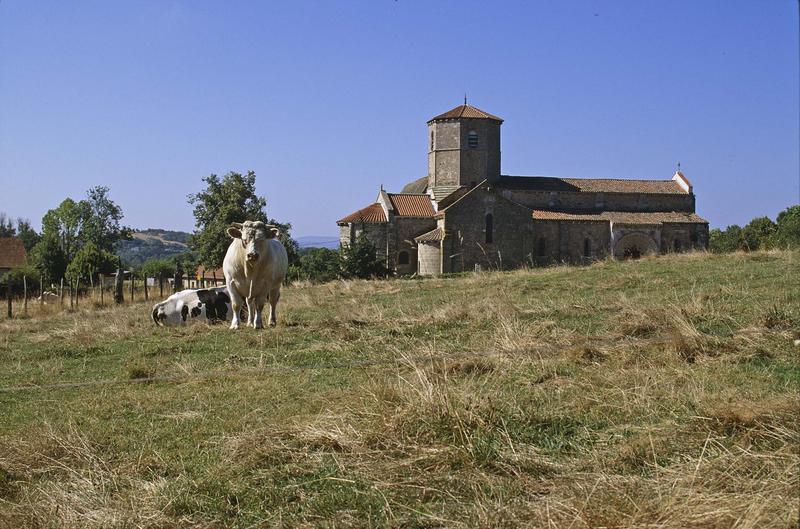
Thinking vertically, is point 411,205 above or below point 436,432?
above

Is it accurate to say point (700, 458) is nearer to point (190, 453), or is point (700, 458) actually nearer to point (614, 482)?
point (614, 482)

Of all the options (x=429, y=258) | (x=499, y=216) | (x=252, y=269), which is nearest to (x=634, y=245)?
(x=499, y=216)

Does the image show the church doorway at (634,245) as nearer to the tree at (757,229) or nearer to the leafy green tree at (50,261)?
the tree at (757,229)

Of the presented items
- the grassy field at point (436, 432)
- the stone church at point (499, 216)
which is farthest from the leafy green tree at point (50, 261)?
the grassy field at point (436, 432)

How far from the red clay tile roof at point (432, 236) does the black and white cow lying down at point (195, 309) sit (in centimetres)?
3789

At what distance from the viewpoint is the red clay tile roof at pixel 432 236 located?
2110 inches

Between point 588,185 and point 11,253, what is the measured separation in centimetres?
5166

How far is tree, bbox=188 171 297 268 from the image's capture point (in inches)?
2255

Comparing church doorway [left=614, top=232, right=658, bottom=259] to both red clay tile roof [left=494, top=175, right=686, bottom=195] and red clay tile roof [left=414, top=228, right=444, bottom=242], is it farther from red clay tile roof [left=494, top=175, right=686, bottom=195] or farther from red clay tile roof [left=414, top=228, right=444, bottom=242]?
red clay tile roof [left=414, top=228, right=444, bottom=242]

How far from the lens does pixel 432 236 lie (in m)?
53.9

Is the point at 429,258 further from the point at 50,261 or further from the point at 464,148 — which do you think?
the point at 50,261

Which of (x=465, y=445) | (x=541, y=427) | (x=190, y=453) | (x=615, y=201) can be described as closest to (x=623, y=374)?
(x=541, y=427)

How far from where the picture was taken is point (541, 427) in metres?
5.60

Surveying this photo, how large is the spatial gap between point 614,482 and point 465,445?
1.05 m
